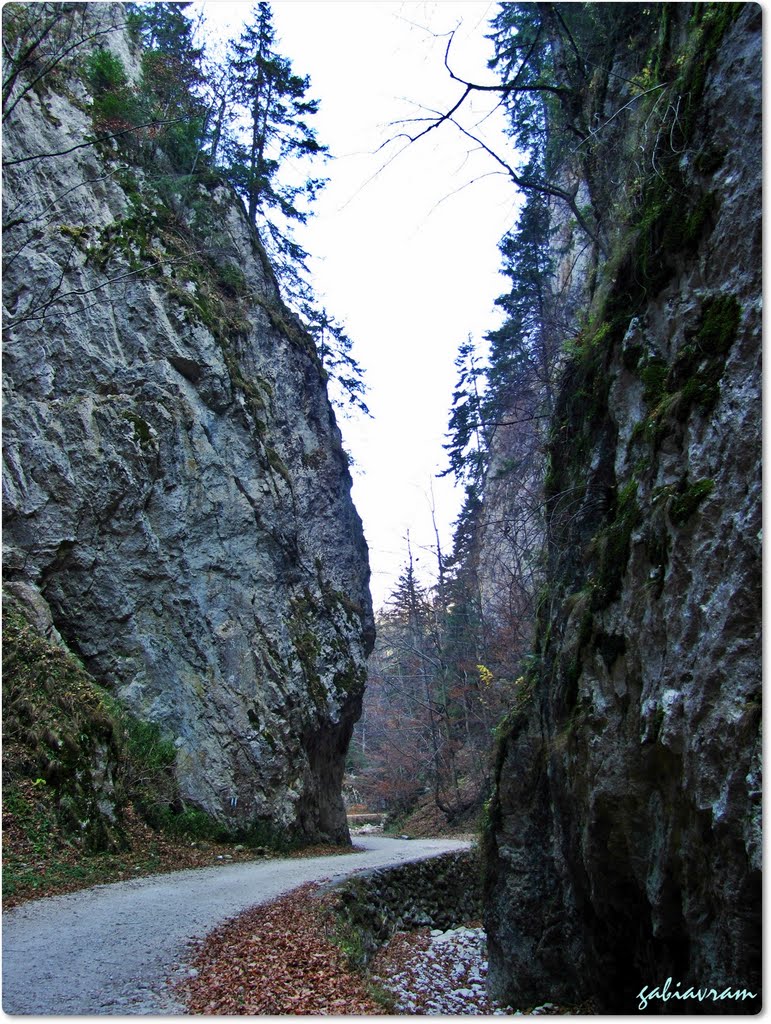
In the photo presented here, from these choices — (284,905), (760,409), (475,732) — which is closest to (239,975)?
(284,905)

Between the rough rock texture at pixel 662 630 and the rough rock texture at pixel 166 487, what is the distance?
759cm

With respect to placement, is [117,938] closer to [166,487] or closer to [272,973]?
[272,973]

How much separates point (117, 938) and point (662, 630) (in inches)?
209

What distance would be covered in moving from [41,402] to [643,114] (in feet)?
36.4

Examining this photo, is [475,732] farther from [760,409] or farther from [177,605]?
[760,409]

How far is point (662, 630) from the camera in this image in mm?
4375

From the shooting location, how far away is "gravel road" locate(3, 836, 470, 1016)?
4230 mm

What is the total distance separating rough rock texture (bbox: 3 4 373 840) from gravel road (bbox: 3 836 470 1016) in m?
3.83

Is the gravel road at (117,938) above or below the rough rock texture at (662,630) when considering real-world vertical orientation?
below

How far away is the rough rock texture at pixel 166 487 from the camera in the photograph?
12.0 m

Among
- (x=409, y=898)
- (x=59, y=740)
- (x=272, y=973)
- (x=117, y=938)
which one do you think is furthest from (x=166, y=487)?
(x=272, y=973)

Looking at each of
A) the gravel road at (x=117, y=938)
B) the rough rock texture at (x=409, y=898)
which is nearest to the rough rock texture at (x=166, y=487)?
the rough rock texture at (x=409, y=898)

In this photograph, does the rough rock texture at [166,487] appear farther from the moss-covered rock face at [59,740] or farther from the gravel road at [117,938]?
the gravel road at [117,938]

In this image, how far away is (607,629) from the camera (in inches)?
215
